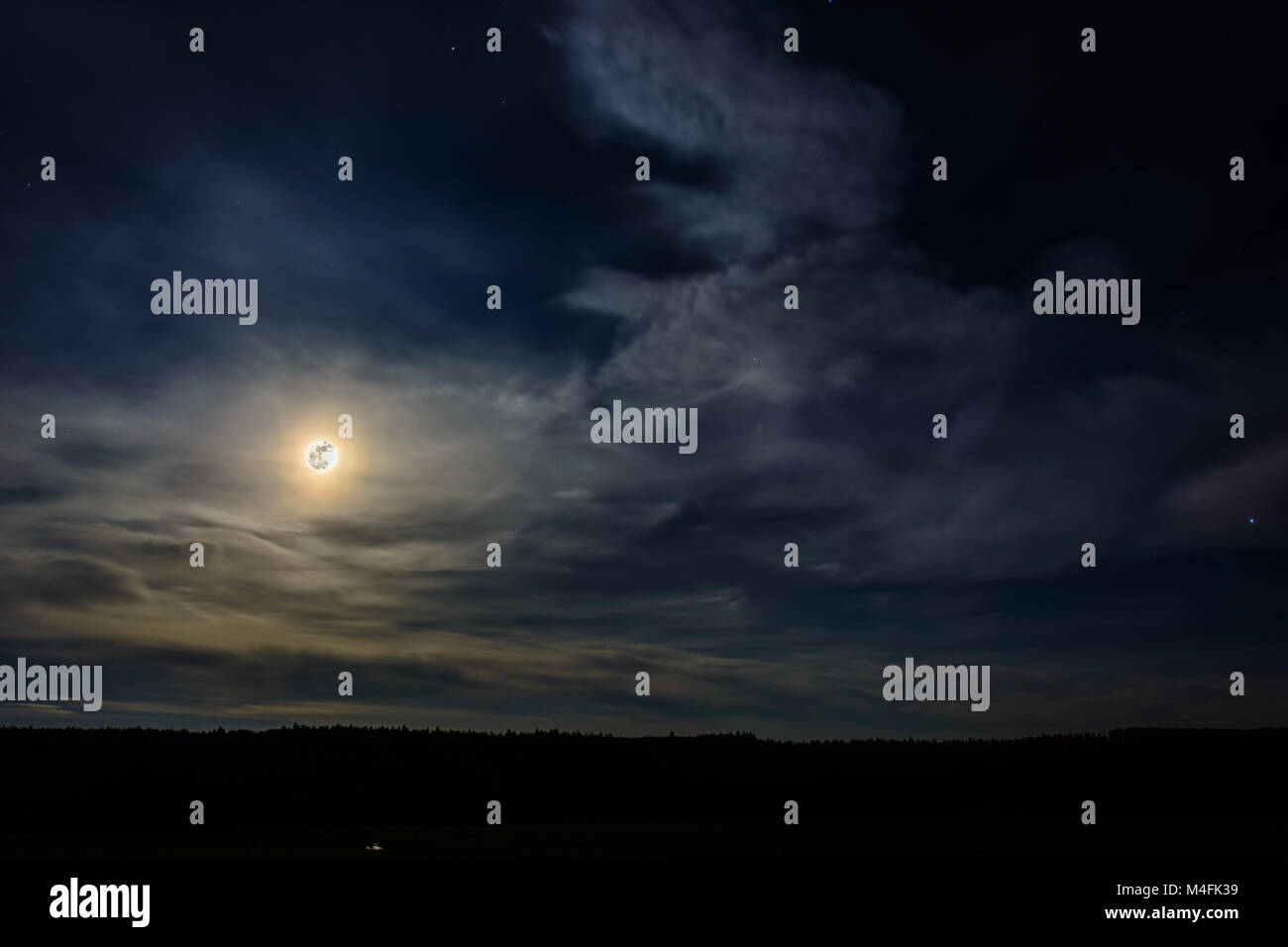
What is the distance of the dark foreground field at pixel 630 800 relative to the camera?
62.1 feet

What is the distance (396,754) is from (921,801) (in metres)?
17.9

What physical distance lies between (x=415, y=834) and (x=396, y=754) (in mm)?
16082

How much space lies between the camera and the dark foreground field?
18.9m

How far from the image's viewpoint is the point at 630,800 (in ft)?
96.4
